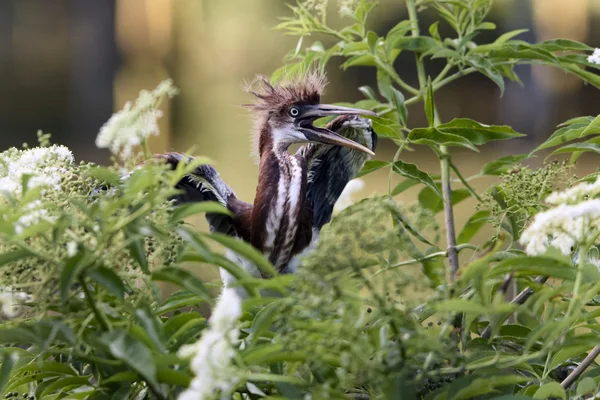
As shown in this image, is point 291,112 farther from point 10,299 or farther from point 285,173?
point 10,299

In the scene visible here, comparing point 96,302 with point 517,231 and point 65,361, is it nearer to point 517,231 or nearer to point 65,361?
point 65,361

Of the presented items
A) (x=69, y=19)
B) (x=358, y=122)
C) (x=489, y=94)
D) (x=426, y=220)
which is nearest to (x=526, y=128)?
(x=489, y=94)

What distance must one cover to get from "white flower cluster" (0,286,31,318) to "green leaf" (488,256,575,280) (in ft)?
0.72

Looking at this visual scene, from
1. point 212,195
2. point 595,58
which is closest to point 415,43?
point 595,58

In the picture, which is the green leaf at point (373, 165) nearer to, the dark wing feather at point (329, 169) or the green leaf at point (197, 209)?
the dark wing feather at point (329, 169)

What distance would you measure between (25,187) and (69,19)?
138 inches

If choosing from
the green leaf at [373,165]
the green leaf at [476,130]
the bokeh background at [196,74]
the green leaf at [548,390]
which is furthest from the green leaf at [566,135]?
the bokeh background at [196,74]

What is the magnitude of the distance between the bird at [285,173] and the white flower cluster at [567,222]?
0.38 meters

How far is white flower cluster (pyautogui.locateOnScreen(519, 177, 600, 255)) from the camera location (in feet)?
1.26

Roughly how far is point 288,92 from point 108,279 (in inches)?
20.3

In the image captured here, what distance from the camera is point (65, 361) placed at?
1.59 feet

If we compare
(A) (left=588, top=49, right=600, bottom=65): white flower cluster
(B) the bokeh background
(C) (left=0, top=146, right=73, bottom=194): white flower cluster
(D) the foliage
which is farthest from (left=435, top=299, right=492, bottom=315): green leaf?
(B) the bokeh background

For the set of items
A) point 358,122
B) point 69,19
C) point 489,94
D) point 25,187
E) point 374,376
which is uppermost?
point 69,19

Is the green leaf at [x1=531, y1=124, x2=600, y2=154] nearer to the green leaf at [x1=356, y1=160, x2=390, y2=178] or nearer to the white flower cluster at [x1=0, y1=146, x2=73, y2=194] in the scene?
the green leaf at [x1=356, y1=160, x2=390, y2=178]
